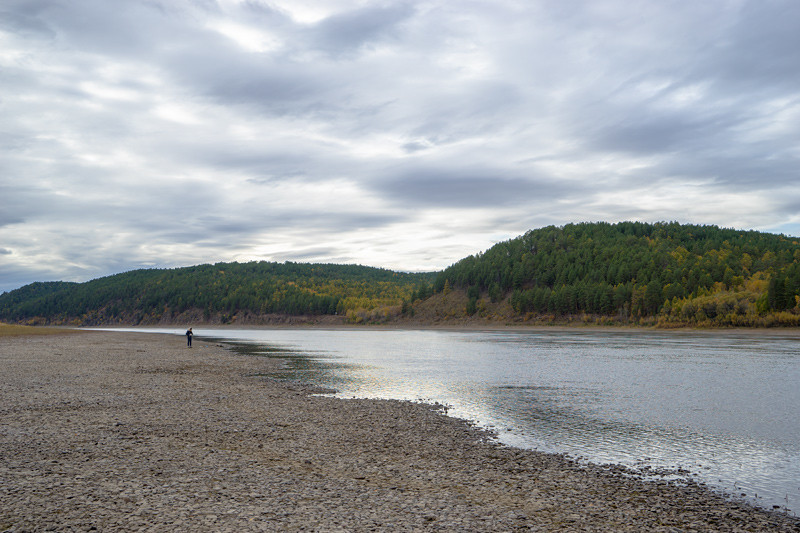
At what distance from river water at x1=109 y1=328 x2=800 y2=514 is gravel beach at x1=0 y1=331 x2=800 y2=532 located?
2170mm

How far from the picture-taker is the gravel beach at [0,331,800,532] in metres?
10.6

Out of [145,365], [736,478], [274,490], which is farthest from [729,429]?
[145,365]

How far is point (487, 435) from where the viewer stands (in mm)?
19484

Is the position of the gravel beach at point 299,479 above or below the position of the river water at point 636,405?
above

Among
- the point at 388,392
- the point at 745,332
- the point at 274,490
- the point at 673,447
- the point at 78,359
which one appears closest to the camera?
the point at 274,490

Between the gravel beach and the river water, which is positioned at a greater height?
the gravel beach

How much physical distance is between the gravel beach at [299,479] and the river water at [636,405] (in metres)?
2.17

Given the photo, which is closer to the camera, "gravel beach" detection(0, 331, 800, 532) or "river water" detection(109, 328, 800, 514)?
"gravel beach" detection(0, 331, 800, 532)

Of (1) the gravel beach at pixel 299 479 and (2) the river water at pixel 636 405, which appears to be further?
(2) the river water at pixel 636 405

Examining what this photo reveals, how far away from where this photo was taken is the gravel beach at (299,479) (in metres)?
10.6

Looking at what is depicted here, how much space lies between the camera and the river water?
16266 millimetres

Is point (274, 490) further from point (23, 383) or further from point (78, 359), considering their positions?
point (78, 359)

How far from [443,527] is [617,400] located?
21391 millimetres

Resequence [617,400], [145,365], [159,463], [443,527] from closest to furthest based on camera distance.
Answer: [443,527], [159,463], [617,400], [145,365]
